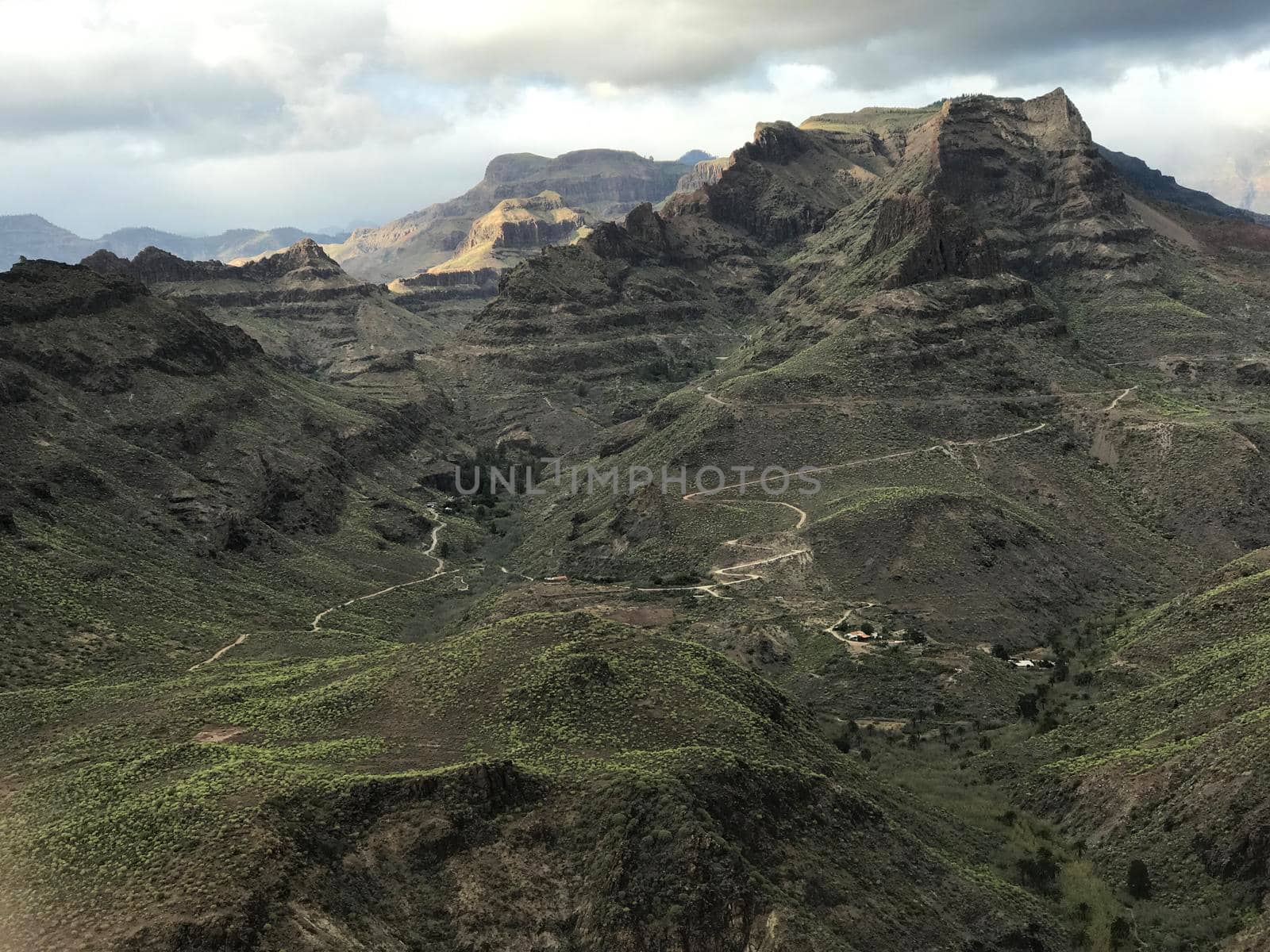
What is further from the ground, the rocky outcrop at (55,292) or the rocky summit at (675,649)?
the rocky outcrop at (55,292)

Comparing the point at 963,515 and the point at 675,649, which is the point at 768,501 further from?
the point at 675,649

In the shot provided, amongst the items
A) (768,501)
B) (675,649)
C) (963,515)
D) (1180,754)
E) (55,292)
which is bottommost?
(1180,754)

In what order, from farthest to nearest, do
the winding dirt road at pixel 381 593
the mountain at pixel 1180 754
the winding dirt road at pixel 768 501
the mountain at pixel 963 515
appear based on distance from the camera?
1. the winding dirt road at pixel 768 501
2. the winding dirt road at pixel 381 593
3. the mountain at pixel 963 515
4. the mountain at pixel 1180 754

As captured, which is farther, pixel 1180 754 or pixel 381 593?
pixel 381 593

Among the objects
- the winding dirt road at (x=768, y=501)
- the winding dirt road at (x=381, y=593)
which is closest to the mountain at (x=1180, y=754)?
the winding dirt road at (x=768, y=501)

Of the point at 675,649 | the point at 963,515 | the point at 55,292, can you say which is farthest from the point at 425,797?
the point at 55,292

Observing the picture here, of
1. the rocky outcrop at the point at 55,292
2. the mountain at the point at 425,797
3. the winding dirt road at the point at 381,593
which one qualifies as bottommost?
the winding dirt road at the point at 381,593

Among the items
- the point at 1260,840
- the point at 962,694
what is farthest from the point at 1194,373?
the point at 1260,840

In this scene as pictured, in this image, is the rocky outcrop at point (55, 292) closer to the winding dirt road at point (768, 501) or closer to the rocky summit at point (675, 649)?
the rocky summit at point (675, 649)

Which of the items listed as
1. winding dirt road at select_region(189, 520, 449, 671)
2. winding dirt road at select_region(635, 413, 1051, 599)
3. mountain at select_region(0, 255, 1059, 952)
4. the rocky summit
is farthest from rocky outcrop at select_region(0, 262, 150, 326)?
winding dirt road at select_region(635, 413, 1051, 599)
